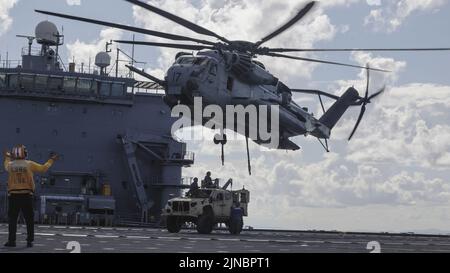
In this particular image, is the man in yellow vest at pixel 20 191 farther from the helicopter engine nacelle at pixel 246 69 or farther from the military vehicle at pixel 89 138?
the military vehicle at pixel 89 138

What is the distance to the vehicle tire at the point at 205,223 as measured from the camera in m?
30.4

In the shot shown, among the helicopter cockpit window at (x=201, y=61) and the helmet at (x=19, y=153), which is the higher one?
the helicopter cockpit window at (x=201, y=61)

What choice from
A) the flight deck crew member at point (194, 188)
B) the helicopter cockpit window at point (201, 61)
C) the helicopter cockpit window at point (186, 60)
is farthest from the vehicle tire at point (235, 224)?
the helicopter cockpit window at point (186, 60)

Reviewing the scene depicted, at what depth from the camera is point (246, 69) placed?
31.4m

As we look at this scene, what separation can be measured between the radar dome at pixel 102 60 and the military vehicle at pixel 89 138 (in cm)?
8

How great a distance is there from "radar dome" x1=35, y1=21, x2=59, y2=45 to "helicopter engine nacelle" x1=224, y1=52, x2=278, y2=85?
28033 mm

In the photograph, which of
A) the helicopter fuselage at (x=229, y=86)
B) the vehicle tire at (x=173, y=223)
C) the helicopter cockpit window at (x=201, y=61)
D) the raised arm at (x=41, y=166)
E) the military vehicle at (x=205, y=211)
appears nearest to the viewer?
the raised arm at (x=41, y=166)

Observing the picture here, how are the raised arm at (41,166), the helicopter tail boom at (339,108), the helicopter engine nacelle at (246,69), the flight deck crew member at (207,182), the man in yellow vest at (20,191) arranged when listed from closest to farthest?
the man in yellow vest at (20,191)
the raised arm at (41,166)
the helicopter engine nacelle at (246,69)
the flight deck crew member at (207,182)
the helicopter tail boom at (339,108)

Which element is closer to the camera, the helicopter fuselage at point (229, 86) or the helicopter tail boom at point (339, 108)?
the helicopter fuselage at point (229, 86)

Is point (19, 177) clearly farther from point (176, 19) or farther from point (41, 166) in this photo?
point (176, 19)

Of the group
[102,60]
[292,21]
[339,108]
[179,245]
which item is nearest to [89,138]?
[102,60]

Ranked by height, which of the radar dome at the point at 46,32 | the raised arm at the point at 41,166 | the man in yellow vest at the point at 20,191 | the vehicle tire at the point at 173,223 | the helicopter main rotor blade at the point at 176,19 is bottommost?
the vehicle tire at the point at 173,223
